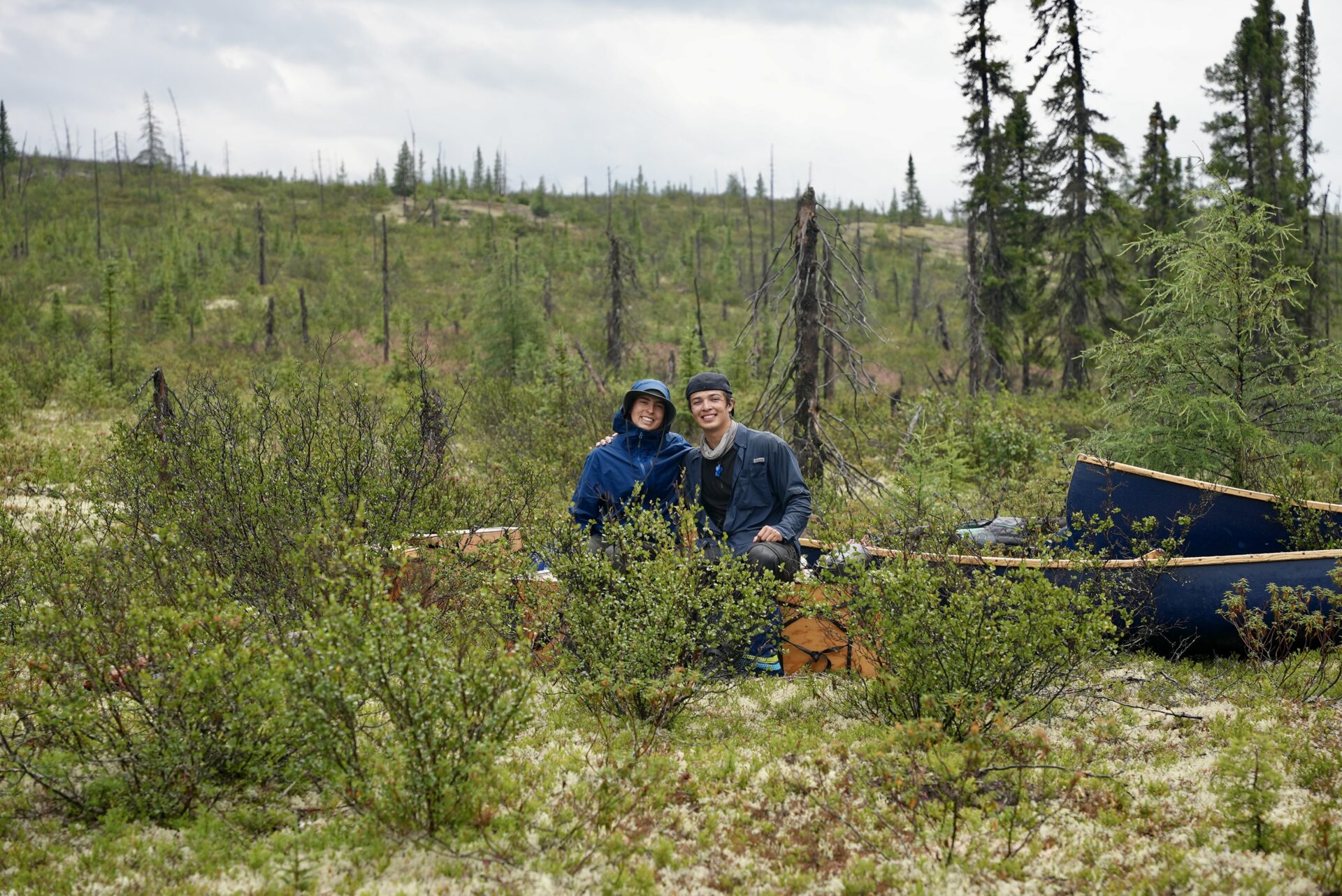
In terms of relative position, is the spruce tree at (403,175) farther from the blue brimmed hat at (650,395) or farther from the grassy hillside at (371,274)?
the blue brimmed hat at (650,395)

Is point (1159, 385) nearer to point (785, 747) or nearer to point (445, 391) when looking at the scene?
point (785, 747)

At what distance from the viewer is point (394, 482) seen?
20.3 ft

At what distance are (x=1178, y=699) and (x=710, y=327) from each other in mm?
38838

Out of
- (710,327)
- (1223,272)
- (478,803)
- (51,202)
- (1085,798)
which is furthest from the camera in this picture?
(51,202)

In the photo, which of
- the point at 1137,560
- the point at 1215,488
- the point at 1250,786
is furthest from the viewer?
the point at 1215,488

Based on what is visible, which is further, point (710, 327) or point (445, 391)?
point (710, 327)

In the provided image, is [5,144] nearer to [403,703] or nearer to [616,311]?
[616,311]

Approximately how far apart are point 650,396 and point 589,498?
81cm

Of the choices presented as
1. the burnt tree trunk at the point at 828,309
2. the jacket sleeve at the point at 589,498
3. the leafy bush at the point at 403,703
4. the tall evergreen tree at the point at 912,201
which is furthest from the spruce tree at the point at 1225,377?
the tall evergreen tree at the point at 912,201

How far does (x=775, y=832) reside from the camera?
3.47 m

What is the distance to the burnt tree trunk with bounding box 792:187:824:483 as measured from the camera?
8.32m

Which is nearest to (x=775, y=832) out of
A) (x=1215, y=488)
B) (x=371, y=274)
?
(x=1215, y=488)

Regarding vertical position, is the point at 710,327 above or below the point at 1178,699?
above

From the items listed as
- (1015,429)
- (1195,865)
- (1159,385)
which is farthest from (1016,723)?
(1015,429)
